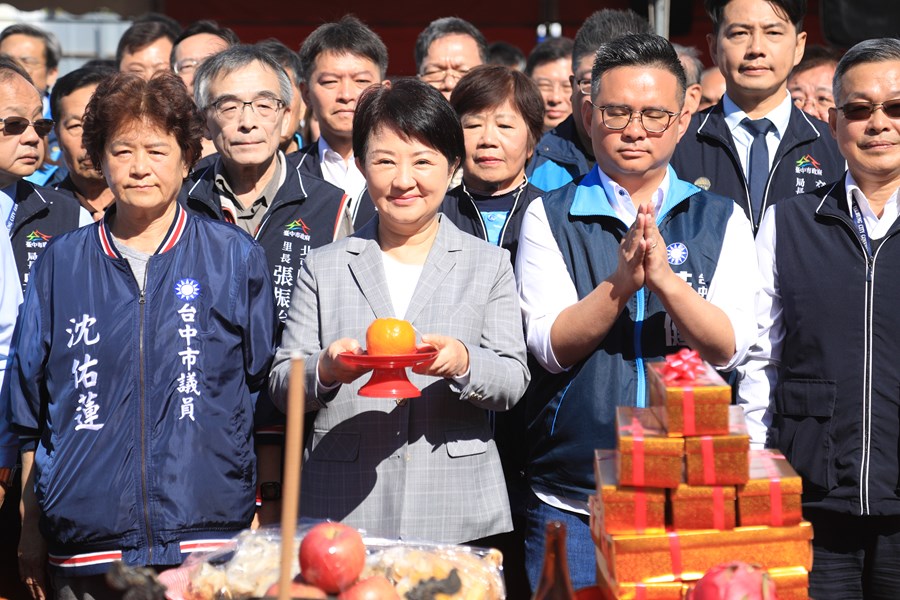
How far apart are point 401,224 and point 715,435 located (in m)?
1.22

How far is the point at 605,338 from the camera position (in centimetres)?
288

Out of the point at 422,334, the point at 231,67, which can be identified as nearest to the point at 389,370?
the point at 422,334

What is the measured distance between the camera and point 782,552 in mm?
2102

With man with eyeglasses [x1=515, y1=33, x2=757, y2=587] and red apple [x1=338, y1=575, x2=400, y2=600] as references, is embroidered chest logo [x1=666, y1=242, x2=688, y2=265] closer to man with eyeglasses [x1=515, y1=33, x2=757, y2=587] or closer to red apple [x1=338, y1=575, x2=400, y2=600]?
man with eyeglasses [x1=515, y1=33, x2=757, y2=587]

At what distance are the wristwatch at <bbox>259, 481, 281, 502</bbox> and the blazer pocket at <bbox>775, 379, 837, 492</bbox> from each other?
1.50m

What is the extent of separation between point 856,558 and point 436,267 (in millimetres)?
1381

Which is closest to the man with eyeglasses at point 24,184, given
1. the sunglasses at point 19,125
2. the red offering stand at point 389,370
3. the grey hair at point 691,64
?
the sunglasses at point 19,125

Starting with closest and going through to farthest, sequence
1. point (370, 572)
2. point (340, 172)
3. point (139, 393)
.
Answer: point (370, 572) → point (139, 393) → point (340, 172)

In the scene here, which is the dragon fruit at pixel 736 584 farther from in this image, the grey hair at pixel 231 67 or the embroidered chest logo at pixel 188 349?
the grey hair at pixel 231 67

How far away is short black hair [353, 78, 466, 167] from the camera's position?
298 cm

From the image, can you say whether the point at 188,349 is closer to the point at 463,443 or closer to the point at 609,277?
the point at 463,443

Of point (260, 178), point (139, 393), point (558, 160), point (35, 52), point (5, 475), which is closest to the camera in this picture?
point (139, 393)

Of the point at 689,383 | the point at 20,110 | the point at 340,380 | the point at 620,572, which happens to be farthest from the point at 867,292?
the point at 20,110

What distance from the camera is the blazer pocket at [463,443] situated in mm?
2846
